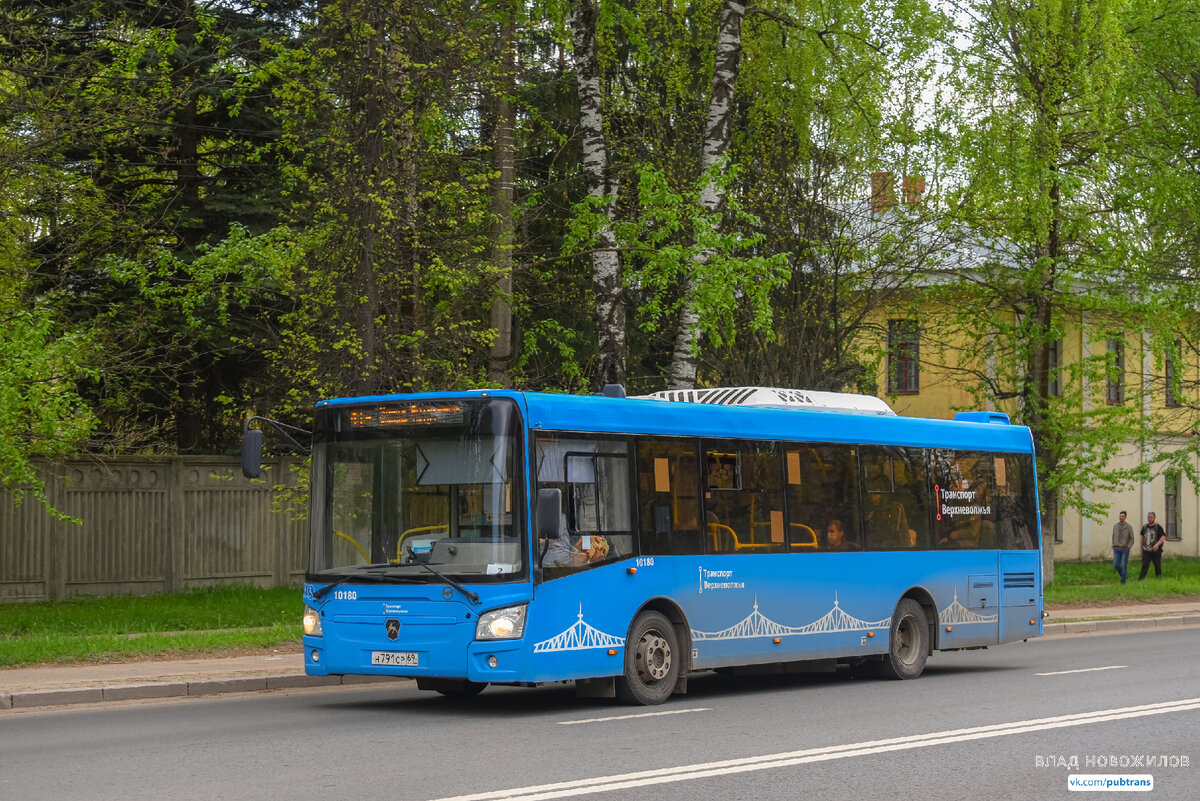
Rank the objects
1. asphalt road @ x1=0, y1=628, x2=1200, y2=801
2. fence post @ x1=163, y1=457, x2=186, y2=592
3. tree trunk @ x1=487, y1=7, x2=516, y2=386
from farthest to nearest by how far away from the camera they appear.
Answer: fence post @ x1=163, y1=457, x2=186, y2=592
tree trunk @ x1=487, y1=7, x2=516, y2=386
asphalt road @ x1=0, y1=628, x2=1200, y2=801

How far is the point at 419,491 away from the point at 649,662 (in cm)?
264

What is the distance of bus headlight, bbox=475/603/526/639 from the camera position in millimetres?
12820

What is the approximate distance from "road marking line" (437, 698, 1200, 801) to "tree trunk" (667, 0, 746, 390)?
9.41m

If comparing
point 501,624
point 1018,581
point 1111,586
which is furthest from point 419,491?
point 1111,586

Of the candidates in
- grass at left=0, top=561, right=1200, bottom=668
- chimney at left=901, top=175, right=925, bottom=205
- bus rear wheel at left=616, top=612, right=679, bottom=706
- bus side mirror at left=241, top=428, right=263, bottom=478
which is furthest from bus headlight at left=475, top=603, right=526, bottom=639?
chimney at left=901, top=175, right=925, bottom=205

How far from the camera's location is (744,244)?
20812 mm

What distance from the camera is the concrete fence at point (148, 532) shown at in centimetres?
2294

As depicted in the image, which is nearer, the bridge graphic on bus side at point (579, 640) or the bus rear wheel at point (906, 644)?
the bridge graphic on bus side at point (579, 640)

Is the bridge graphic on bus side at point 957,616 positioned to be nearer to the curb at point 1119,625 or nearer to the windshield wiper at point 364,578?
the curb at point 1119,625

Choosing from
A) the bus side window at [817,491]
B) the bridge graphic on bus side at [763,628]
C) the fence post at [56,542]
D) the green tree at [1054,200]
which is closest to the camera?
the bridge graphic on bus side at [763,628]

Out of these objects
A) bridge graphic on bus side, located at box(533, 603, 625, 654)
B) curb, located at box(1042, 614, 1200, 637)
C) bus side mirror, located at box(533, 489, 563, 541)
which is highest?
bus side mirror, located at box(533, 489, 563, 541)

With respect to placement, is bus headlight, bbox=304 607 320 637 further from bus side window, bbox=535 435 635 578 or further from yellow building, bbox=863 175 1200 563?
yellow building, bbox=863 175 1200 563

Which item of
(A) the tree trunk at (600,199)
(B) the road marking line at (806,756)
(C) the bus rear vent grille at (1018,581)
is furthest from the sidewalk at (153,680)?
(C) the bus rear vent grille at (1018,581)

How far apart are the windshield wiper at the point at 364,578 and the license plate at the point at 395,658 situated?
60 cm
